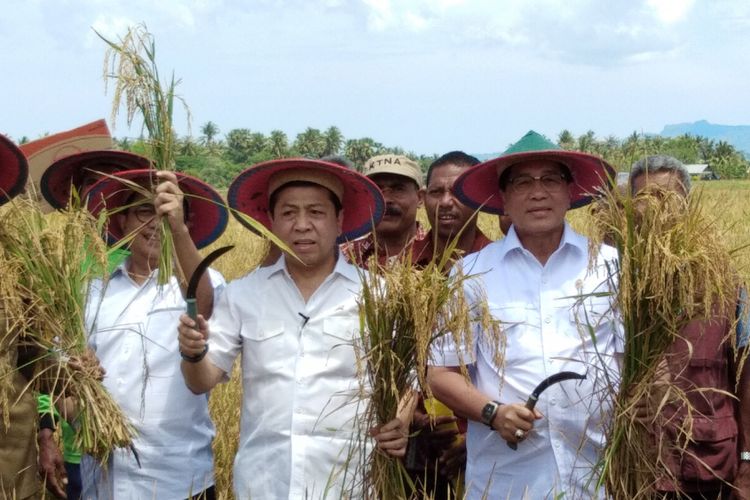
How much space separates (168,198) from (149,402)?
797 mm

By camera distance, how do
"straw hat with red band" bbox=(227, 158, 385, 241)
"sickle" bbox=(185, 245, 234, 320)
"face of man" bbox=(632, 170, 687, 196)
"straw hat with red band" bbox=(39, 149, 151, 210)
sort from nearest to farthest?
"sickle" bbox=(185, 245, 234, 320)
"straw hat with red band" bbox=(227, 158, 385, 241)
"face of man" bbox=(632, 170, 687, 196)
"straw hat with red band" bbox=(39, 149, 151, 210)

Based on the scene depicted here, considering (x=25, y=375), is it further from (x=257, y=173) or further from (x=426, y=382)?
(x=426, y=382)

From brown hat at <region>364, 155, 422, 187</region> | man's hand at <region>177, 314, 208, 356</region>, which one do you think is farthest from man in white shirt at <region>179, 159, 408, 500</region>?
brown hat at <region>364, 155, 422, 187</region>

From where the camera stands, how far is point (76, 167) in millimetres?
3553

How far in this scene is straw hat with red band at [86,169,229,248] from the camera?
311 cm

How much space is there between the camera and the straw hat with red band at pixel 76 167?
348 centimetres

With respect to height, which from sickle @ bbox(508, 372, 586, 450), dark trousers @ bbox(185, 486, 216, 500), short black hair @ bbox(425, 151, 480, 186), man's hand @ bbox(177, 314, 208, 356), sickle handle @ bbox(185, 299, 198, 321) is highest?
short black hair @ bbox(425, 151, 480, 186)

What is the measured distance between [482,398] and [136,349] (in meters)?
1.18

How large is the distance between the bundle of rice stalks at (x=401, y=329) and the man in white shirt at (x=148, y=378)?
0.70m

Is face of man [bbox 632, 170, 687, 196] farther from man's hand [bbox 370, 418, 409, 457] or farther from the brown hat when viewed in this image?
man's hand [bbox 370, 418, 409, 457]

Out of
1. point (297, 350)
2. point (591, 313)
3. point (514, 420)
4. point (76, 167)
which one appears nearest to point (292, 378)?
point (297, 350)

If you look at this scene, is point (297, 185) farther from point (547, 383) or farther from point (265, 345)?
point (547, 383)

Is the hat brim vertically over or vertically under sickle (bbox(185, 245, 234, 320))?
over

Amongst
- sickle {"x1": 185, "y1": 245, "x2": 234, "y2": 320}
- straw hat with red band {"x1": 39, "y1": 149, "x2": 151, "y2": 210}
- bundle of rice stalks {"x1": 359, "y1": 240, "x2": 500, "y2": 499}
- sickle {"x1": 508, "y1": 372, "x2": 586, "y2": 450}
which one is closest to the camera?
bundle of rice stalks {"x1": 359, "y1": 240, "x2": 500, "y2": 499}
